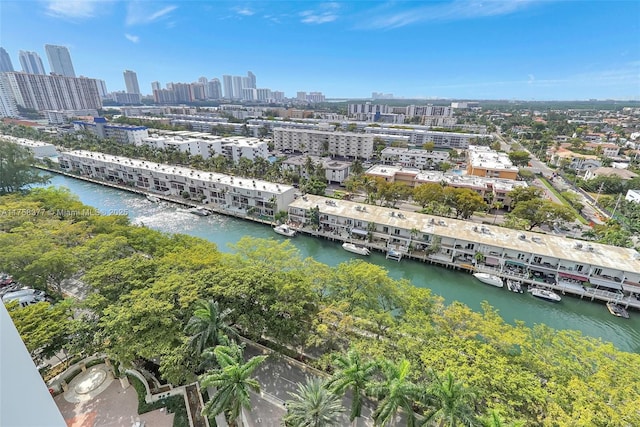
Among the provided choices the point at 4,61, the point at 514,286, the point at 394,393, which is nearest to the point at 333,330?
the point at 394,393

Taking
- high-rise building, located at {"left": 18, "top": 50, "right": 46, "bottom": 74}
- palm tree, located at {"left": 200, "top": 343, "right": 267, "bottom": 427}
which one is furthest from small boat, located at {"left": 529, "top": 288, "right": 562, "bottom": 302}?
high-rise building, located at {"left": 18, "top": 50, "right": 46, "bottom": 74}

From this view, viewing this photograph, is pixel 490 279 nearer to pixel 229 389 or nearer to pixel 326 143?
pixel 229 389

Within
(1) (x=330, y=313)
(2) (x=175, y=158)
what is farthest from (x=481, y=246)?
(2) (x=175, y=158)

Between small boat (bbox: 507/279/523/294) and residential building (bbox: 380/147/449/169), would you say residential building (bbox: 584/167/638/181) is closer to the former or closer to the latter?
residential building (bbox: 380/147/449/169)

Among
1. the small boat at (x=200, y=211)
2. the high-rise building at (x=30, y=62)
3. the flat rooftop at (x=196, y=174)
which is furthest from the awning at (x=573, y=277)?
the high-rise building at (x=30, y=62)

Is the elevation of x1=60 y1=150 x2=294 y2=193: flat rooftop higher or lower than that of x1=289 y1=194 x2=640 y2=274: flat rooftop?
higher

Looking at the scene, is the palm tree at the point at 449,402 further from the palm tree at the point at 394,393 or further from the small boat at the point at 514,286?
the small boat at the point at 514,286
